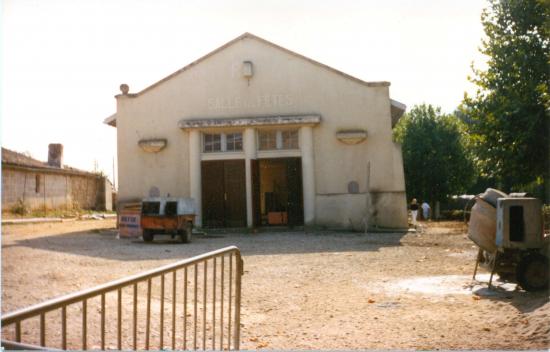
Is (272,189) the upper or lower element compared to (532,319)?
upper

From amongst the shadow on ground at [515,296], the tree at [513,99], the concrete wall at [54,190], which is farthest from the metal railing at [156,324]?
the concrete wall at [54,190]

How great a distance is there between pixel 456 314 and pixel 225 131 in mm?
13426

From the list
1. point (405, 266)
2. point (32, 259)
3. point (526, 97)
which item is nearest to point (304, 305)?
point (405, 266)

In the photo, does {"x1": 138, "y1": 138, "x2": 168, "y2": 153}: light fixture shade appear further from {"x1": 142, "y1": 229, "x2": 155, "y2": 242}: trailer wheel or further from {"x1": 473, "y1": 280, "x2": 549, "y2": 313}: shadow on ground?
{"x1": 473, "y1": 280, "x2": 549, "y2": 313}: shadow on ground

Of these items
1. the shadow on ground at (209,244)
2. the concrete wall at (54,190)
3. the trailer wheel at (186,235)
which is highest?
the concrete wall at (54,190)

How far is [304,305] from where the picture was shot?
6203mm

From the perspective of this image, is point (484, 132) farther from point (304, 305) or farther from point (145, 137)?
point (145, 137)

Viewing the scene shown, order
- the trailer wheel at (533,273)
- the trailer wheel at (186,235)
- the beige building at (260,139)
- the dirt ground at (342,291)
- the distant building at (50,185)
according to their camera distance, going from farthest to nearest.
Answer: the distant building at (50,185) < the beige building at (260,139) < the trailer wheel at (186,235) < the trailer wheel at (533,273) < the dirt ground at (342,291)

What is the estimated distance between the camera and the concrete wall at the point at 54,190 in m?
24.2

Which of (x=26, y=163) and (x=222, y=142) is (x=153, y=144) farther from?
(x=26, y=163)

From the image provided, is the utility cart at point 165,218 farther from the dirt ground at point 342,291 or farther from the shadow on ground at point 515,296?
the shadow on ground at point 515,296

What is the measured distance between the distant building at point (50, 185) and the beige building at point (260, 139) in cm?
689

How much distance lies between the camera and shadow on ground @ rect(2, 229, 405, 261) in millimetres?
11047

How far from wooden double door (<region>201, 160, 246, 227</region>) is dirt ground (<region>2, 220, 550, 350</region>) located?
454cm
